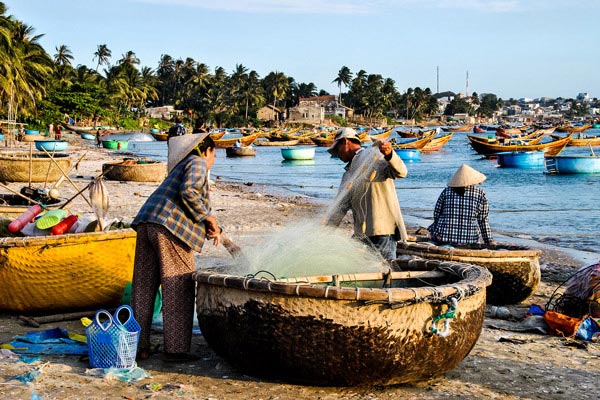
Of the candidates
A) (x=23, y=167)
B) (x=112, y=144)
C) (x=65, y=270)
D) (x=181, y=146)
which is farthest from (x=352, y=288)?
(x=112, y=144)

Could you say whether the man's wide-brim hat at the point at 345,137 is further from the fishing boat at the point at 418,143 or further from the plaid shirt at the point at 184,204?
the fishing boat at the point at 418,143

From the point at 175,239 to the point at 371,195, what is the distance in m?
1.73

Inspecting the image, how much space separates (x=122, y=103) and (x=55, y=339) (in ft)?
271

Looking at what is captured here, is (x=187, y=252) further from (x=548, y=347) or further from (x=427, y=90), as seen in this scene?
(x=427, y=90)

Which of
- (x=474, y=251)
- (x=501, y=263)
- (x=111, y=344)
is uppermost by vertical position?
(x=474, y=251)

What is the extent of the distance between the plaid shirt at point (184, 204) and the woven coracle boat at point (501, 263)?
279 cm

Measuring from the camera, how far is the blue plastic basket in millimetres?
3881

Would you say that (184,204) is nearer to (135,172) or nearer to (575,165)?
(135,172)

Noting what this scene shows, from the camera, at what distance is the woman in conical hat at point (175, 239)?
13.2 ft

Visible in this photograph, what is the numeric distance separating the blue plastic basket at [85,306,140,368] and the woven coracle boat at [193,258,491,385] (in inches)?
21.7

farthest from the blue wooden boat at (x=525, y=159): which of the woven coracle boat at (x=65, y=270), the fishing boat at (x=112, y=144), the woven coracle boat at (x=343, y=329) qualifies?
the woven coracle boat at (x=343, y=329)

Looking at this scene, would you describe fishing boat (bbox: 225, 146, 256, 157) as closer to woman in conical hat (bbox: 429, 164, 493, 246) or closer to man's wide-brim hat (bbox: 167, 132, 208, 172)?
woman in conical hat (bbox: 429, 164, 493, 246)

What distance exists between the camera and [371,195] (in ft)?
16.7

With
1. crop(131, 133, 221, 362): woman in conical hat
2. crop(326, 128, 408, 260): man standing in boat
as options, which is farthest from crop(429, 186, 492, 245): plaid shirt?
crop(131, 133, 221, 362): woman in conical hat
